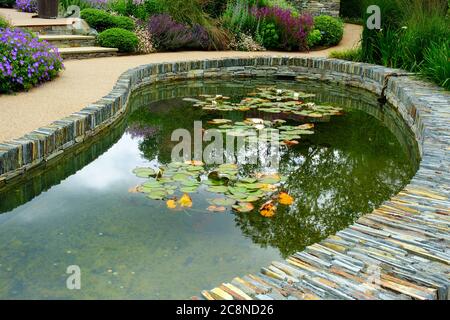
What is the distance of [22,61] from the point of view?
634 centimetres

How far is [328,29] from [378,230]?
10.2 m

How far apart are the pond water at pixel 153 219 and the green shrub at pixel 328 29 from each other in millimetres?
6840

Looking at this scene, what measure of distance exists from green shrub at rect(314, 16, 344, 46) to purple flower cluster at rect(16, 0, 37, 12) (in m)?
6.45

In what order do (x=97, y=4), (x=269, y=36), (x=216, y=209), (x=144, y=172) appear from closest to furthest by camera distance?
(x=216, y=209) < (x=144, y=172) < (x=269, y=36) < (x=97, y=4)

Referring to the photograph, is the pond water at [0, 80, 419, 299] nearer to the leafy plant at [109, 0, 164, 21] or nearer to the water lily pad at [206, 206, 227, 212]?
the water lily pad at [206, 206, 227, 212]

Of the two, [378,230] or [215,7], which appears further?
[215,7]

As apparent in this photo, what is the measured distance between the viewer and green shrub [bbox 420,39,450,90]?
6828 mm

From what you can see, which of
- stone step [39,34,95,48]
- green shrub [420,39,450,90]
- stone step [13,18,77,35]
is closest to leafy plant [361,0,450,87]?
green shrub [420,39,450,90]

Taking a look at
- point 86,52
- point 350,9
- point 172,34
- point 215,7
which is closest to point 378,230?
point 86,52

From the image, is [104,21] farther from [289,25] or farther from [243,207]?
[243,207]

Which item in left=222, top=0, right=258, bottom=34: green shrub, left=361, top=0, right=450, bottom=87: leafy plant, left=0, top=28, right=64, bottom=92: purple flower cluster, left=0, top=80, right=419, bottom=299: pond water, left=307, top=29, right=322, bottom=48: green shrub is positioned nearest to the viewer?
left=0, top=80, right=419, bottom=299: pond water

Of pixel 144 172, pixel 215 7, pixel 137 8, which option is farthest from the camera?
pixel 215 7

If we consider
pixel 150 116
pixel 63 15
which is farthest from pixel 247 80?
pixel 63 15
